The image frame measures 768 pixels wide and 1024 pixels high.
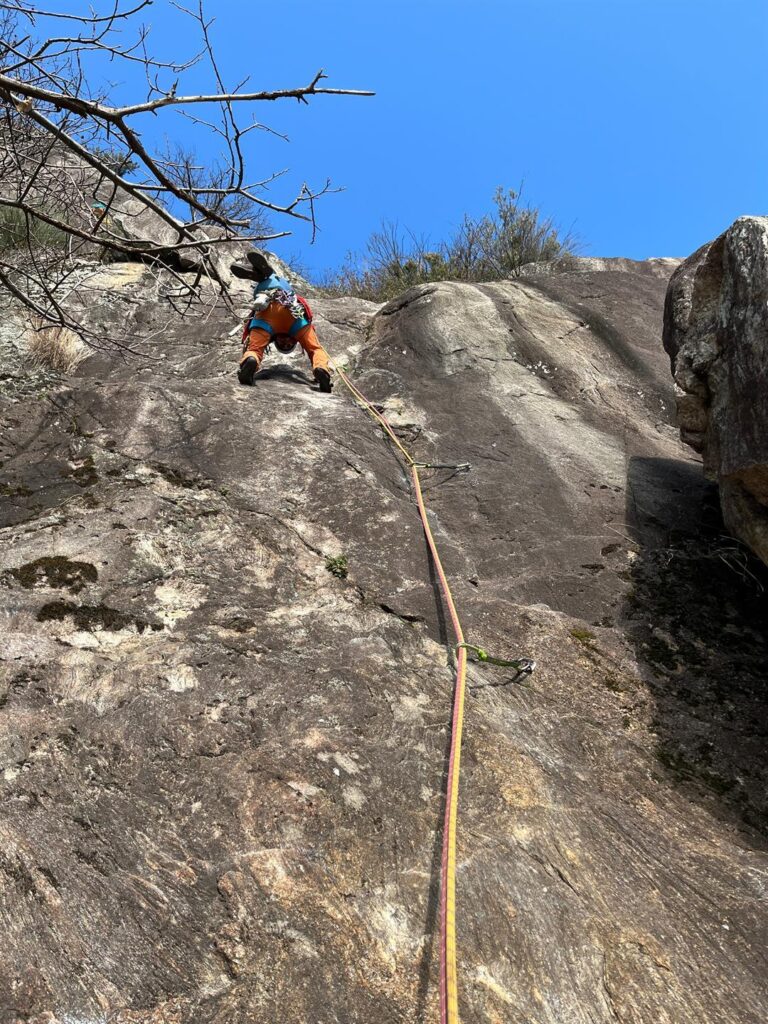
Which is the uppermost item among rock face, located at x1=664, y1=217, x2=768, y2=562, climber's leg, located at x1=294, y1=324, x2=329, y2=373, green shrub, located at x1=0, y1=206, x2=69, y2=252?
green shrub, located at x1=0, y1=206, x2=69, y2=252

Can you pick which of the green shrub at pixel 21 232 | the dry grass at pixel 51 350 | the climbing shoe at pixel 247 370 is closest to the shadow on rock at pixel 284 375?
the climbing shoe at pixel 247 370

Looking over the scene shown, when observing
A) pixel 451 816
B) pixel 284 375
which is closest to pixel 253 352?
pixel 284 375

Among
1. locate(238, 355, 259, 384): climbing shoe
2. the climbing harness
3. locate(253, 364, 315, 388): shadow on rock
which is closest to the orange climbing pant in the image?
locate(253, 364, 315, 388): shadow on rock

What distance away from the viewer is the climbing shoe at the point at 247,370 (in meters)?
6.13

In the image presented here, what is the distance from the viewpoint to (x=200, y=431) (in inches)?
196

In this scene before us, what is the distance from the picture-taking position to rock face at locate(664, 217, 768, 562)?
12.8 feet

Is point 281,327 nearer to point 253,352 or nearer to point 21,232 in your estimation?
point 253,352

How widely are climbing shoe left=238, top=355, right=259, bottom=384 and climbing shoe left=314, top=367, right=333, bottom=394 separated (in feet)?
1.99

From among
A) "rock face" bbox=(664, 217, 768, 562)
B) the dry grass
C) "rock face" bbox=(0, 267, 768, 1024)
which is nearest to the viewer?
"rock face" bbox=(0, 267, 768, 1024)

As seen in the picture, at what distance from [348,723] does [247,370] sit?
3915 millimetres

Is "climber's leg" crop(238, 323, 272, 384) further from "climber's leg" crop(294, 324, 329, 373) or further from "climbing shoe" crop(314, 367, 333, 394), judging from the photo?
"climbing shoe" crop(314, 367, 333, 394)

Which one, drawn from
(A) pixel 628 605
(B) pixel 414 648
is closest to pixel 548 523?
(A) pixel 628 605

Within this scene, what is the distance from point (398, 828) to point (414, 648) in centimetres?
106

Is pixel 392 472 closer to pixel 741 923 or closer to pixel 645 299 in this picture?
pixel 741 923
